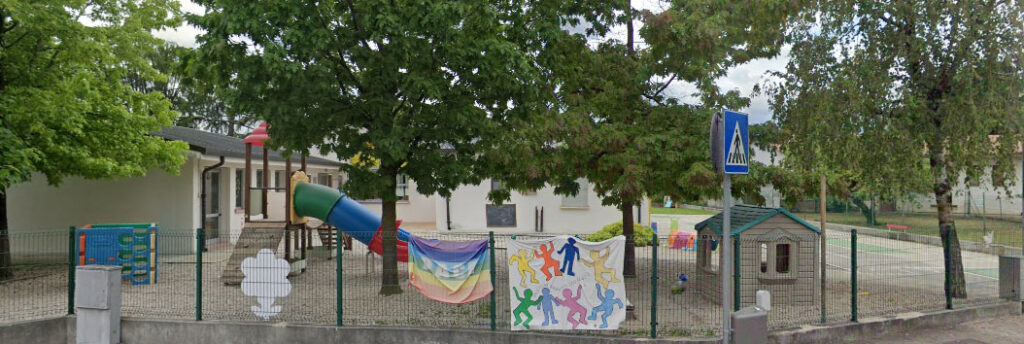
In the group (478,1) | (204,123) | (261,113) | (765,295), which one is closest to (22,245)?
(261,113)

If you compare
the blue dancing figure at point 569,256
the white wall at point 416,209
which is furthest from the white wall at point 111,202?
the white wall at point 416,209

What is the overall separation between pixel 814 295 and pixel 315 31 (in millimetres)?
8775

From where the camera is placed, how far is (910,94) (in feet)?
34.0

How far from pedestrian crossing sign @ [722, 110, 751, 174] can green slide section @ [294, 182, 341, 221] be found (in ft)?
33.3

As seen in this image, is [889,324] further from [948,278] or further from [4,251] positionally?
[4,251]

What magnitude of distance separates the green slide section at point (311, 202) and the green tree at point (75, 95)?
2.85 meters

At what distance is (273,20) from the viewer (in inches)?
342

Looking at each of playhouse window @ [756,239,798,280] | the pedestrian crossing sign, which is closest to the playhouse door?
playhouse window @ [756,239,798,280]

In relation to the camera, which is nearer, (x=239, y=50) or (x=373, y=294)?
(x=239, y=50)

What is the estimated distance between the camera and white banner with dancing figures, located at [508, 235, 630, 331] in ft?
26.2

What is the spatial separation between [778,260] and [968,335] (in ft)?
8.87

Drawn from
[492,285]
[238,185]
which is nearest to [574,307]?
[492,285]

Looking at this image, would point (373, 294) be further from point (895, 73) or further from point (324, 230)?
point (895, 73)

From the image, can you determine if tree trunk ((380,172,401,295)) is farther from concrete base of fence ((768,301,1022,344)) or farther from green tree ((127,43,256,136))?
green tree ((127,43,256,136))
